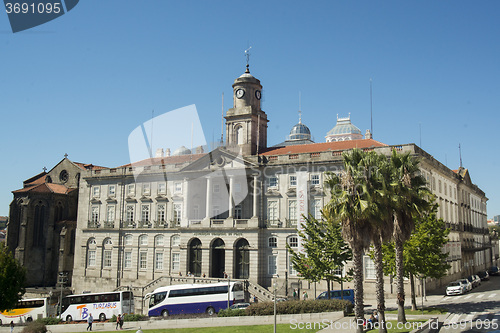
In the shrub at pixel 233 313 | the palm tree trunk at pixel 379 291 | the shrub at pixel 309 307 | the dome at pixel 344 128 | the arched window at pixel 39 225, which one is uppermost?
the dome at pixel 344 128

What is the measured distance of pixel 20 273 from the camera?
1859 inches

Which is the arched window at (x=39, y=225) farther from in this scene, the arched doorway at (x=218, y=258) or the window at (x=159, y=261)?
the arched doorway at (x=218, y=258)

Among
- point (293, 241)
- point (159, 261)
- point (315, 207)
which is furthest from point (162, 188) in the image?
point (315, 207)

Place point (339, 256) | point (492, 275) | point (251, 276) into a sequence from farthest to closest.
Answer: point (492, 275), point (251, 276), point (339, 256)

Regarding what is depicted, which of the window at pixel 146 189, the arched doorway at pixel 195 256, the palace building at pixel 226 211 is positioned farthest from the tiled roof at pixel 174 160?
the arched doorway at pixel 195 256

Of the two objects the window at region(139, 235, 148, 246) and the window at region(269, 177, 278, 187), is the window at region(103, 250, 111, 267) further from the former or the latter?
the window at region(269, 177, 278, 187)

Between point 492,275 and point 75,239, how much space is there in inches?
2504

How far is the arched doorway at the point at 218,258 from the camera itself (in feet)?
187

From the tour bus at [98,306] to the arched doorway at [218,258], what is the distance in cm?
1244

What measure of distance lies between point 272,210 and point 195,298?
14.8 metres

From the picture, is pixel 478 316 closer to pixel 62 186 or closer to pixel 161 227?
pixel 161 227

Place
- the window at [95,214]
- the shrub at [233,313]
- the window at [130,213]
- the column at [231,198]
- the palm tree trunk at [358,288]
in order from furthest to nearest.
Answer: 1. the window at [95,214]
2. the window at [130,213]
3. the column at [231,198]
4. the shrub at [233,313]
5. the palm tree trunk at [358,288]

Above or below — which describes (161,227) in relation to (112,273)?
above


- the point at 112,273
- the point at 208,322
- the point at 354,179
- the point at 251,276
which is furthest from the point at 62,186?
the point at 354,179
